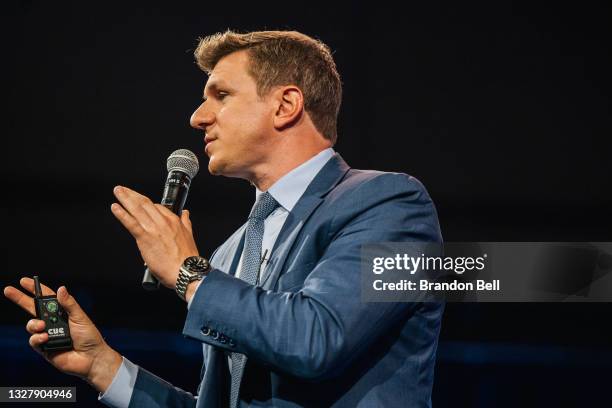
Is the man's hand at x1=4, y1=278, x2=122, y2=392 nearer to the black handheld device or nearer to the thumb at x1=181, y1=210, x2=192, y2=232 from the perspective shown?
the black handheld device

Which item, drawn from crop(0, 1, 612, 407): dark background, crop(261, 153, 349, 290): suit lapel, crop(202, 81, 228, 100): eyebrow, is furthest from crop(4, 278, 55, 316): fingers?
crop(0, 1, 612, 407): dark background

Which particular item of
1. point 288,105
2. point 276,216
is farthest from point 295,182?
point 288,105

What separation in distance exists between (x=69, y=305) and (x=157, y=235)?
33cm

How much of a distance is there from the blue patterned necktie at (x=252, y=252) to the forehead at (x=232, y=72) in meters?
0.25

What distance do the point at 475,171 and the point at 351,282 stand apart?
5.72 feet

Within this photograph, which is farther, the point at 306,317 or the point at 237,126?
the point at 237,126

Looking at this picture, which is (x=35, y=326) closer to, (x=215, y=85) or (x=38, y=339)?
(x=38, y=339)

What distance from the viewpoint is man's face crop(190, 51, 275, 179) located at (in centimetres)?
156

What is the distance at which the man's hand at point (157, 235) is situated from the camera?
1.21m

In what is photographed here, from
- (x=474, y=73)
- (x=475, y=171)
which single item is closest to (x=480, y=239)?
(x=475, y=171)

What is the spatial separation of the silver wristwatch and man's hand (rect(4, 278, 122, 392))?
33cm

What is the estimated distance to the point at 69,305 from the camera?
1438 mm

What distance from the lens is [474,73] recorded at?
2.91m

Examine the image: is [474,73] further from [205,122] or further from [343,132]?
[205,122]
